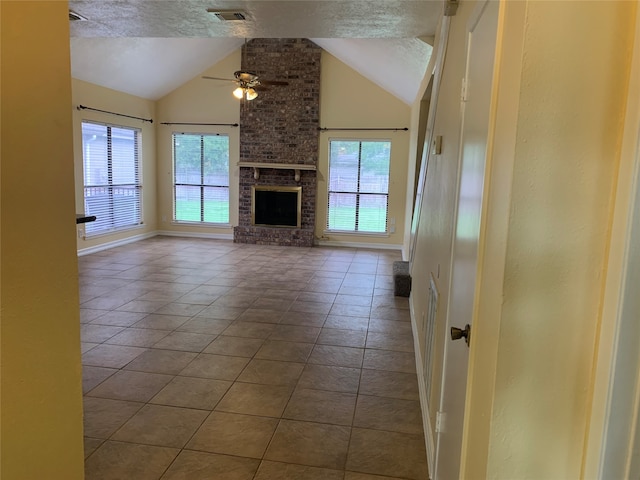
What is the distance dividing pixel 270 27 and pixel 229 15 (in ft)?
1.60

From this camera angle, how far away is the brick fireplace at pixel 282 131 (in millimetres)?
8305

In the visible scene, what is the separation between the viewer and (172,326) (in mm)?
4094

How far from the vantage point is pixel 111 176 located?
7.84 m

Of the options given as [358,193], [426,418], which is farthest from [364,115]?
[426,418]

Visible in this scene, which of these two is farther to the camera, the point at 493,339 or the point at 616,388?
the point at 493,339

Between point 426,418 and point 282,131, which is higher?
point 282,131

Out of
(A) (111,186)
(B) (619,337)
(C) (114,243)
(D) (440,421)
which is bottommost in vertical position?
(C) (114,243)

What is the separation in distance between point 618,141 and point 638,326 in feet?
1.16

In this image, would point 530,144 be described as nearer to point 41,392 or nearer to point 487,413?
point 487,413

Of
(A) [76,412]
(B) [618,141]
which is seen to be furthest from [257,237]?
(B) [618,141]

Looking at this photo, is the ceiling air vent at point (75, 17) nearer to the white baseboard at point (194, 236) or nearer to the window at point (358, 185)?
the white baseboard at point (194, 236)

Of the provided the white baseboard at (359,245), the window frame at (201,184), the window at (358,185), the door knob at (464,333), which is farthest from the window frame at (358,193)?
the door knob at (464,333)

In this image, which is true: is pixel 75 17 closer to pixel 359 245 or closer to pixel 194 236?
pixel 194 236

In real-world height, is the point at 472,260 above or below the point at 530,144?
below
